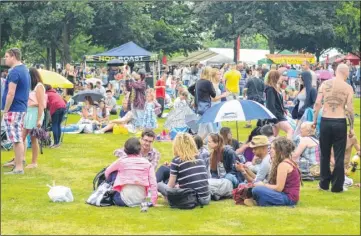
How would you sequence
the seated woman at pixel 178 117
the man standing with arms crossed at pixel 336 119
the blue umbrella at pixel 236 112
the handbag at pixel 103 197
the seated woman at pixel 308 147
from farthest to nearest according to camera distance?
1. the seated woman at pixel 178 117
2. the blue umbrella at pixel 236 112
3. the seated woman at pixel 308 147
4. the man standing with arms crossed at pixel 336 119
5. the handbag at pixel 103 197

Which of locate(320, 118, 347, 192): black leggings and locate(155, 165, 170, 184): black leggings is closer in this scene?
locate(155, 165, 170, 184): black leggings

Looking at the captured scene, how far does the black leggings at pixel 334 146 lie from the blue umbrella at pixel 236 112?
1483 mm

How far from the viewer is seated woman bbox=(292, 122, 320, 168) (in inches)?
456

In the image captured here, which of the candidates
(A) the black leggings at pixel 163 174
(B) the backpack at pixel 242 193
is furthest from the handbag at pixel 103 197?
(B) the backpack at pixel 242 193

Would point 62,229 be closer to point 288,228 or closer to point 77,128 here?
point 288,228

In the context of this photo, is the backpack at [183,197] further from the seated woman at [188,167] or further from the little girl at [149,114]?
the little girl at [149,114]

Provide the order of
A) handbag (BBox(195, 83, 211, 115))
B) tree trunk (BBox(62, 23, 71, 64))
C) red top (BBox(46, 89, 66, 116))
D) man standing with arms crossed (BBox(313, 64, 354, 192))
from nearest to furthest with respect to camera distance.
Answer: man standing with arms crossed (BBox(313, 64, 354, 192))
handbag (BBox(195, 83, 211, 115))
red top (BBox(46, 89, 66, 116))
tree trunk (BBox(62, 23, 71, 64))

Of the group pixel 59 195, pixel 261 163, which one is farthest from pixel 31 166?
pixel 261 163

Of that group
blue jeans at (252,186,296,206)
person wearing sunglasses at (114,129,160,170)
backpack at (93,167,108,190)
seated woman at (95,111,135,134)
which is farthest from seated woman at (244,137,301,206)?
seated woman at (95,111,135,134)

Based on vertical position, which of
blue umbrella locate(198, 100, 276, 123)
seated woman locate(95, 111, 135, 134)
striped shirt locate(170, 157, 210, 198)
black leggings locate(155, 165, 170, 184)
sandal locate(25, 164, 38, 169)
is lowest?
seated woman locate(95, 111, 135, 134)

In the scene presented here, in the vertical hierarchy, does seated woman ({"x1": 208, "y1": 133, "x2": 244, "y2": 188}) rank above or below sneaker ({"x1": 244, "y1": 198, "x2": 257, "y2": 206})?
above

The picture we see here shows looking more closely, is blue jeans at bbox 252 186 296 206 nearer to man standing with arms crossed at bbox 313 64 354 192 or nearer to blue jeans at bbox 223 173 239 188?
blue jeans at bbox 223 173 239 188

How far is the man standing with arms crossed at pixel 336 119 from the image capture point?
10.5 metres

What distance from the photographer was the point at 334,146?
1068 centimetres
